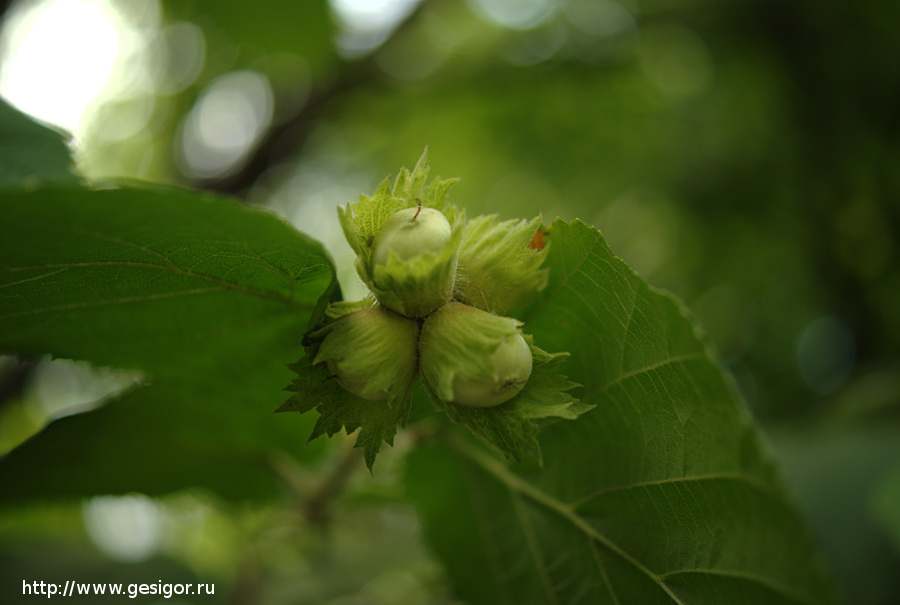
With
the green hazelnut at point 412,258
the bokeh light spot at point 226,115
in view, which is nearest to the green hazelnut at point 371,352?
the green hazelnut at point 412,258

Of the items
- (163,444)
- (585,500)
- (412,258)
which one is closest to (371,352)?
(412,258)

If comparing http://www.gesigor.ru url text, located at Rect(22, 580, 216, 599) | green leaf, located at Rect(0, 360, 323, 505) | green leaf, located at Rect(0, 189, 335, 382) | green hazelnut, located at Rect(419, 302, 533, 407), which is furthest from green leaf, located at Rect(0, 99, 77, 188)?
http://www.gesigor.ru url text, located at Rect(22, 580, 216, 599)

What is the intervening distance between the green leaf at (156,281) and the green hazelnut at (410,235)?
0.08m

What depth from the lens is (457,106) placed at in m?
4.15

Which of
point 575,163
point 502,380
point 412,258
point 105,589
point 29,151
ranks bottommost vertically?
point 105,589

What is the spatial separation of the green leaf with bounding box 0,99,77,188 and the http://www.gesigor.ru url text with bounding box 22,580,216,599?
132 centimetres

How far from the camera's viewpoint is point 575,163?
435 centimetres

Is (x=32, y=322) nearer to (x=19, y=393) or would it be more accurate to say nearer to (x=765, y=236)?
(x=19, y=393)

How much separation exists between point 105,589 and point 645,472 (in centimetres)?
161

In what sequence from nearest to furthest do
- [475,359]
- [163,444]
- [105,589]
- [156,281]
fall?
[475,359], [156,281], [163,444], [105,589]

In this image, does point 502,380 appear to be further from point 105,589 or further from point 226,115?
point 226,115

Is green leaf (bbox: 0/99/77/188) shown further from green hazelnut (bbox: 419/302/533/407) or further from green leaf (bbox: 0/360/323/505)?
green hazelnut (bbox: 419/302/533/407)

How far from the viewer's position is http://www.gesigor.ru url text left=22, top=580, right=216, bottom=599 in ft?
5.54

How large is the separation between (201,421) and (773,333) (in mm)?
3874
